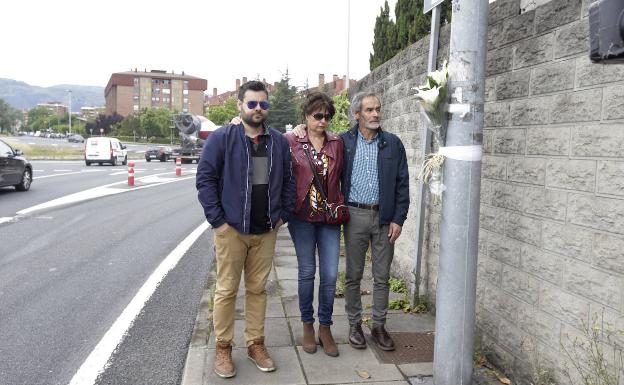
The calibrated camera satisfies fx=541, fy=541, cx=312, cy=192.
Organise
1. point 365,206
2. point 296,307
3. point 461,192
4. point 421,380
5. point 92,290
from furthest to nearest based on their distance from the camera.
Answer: point 92,290, point 296,307, point 365,206, point 421,380, point 461,192

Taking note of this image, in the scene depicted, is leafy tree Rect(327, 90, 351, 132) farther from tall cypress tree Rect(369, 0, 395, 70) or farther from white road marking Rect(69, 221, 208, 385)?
white road marking Rect(69, 221, 208, 385)

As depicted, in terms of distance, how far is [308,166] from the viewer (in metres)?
4.01

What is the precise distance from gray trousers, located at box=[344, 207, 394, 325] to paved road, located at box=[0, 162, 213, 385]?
141cm

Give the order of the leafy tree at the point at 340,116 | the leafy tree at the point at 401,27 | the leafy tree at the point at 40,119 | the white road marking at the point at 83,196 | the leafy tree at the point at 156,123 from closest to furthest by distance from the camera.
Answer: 1. the leafy tree at the point at 401,27
2. the leafy tree at the point at 340,116
3. the white road marking at the point at 83,196
4. the leafy tree at the point at 156,123
5. the leafy tree at the point at 40,119

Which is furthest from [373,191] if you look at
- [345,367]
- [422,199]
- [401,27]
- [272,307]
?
[401,27]

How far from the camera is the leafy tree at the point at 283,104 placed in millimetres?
36188

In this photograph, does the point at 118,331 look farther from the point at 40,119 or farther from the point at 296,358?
the point at 40,119

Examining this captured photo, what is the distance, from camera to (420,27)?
9.09m

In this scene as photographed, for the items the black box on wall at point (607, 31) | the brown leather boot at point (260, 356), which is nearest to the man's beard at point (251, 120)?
the brown leather boot at point (260, 356)

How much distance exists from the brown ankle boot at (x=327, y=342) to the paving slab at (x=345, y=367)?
0.04m

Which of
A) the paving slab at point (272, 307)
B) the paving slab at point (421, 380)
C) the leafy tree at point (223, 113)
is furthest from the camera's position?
the leafy tree at point (223, 113)

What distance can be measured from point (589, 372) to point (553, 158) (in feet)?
4.03

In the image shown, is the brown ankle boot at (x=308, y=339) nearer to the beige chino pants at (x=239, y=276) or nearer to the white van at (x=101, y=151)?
the beige chino pants at (x=239, y=276)

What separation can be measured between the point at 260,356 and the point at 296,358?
1.00 feet
